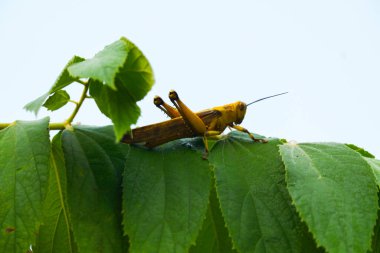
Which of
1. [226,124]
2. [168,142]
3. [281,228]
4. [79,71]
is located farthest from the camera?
[226,124]

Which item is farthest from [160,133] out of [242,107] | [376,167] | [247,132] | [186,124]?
[376,167]

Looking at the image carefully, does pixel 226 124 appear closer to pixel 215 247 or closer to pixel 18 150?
pixel 215 247

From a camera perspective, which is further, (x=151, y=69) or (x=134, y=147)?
(x=134, y=147)

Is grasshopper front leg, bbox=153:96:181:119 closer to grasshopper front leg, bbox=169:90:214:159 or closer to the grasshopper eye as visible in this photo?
grasshopper front leg, bbox=169:90:214:159

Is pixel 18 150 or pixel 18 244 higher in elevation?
pixel 18 150

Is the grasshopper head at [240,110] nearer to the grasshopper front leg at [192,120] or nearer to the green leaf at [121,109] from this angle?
the grasshopper front leg at [192,120]

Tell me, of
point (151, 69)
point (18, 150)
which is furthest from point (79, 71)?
point (18, 150)

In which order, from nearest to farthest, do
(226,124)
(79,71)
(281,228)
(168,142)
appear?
(79,71)
(281,228)
(168,142)
(226,124)

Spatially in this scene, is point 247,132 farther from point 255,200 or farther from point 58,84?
point 58,84
